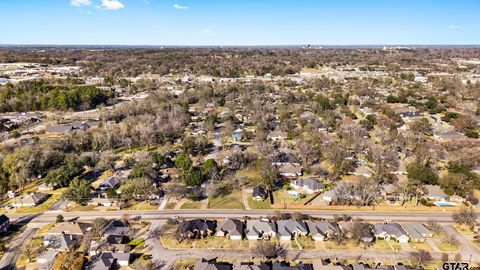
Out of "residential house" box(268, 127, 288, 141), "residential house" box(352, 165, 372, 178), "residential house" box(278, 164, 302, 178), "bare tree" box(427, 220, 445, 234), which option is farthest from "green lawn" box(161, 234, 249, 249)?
"residential house" box(268, 127, 288, 141)

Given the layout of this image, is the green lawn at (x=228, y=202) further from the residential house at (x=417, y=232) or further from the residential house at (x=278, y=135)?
the residential house at (x=278, y=135)

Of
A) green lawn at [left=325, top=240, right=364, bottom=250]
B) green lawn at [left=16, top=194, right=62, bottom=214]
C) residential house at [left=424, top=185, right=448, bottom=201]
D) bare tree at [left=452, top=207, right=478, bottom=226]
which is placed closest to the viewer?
green lawn at [left=325, top=240, right=364, bottom=250]

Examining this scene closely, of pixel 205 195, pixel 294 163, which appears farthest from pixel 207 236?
pixel 294 163

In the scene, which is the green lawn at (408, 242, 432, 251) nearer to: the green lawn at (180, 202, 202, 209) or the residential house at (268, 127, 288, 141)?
the green lawn at (180, 202, 202, 209)

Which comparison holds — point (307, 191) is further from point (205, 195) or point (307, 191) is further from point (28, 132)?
point (28, 132)

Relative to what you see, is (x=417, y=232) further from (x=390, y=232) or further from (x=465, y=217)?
(x=465, y=217)

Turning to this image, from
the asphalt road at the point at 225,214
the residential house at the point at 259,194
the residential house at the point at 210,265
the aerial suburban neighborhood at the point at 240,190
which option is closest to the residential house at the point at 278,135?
the aerial suburban neighborhood at the point at 240,190
